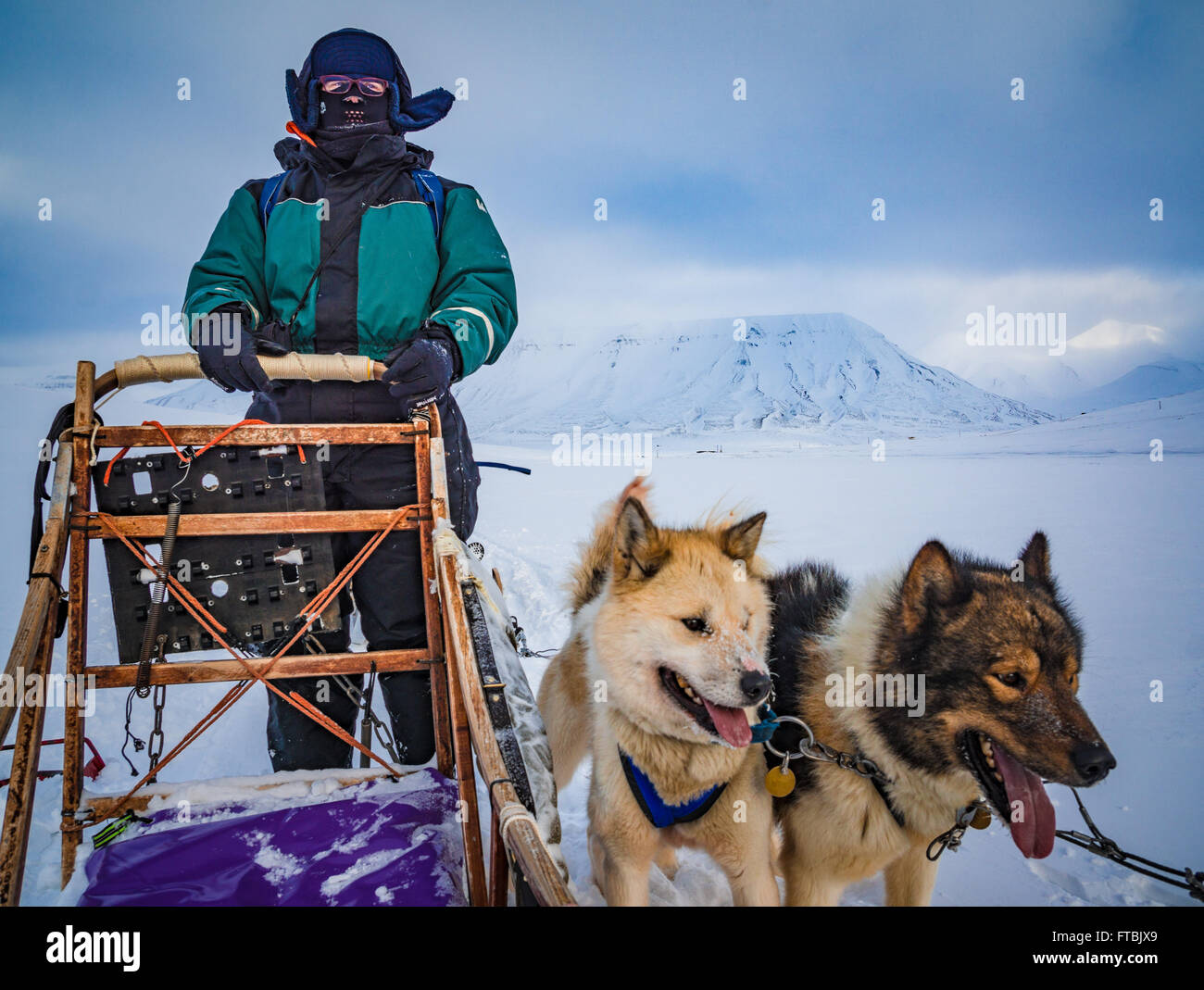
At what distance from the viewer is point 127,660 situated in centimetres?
202

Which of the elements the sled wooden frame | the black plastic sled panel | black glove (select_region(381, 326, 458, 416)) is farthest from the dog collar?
black glove (select_region(381, 326, 458, 416))

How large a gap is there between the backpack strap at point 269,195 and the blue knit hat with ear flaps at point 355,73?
0.71 ft

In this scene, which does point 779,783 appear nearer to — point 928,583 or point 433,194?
point 928,583

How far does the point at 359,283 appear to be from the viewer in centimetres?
233

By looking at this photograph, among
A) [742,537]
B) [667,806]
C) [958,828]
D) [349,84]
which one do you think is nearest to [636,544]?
[742,537]

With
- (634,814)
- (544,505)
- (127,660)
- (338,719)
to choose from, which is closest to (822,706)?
(634,814)

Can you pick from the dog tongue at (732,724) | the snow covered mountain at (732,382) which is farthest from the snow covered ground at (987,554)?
the snow covered mountain at (732,382)

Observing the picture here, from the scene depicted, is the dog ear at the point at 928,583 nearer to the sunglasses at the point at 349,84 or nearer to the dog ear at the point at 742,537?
the dog ear at the point at 742,537

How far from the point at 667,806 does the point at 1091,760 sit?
0.99m

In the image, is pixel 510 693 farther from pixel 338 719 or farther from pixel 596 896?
pixel 338 719

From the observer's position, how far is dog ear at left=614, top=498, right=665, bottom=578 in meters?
1.81

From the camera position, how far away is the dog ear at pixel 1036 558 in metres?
1.79

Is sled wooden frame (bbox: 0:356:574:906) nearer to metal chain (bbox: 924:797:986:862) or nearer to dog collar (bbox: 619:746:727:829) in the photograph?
dog collar (bbox: 619:746:727:829)

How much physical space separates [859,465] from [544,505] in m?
10.4
